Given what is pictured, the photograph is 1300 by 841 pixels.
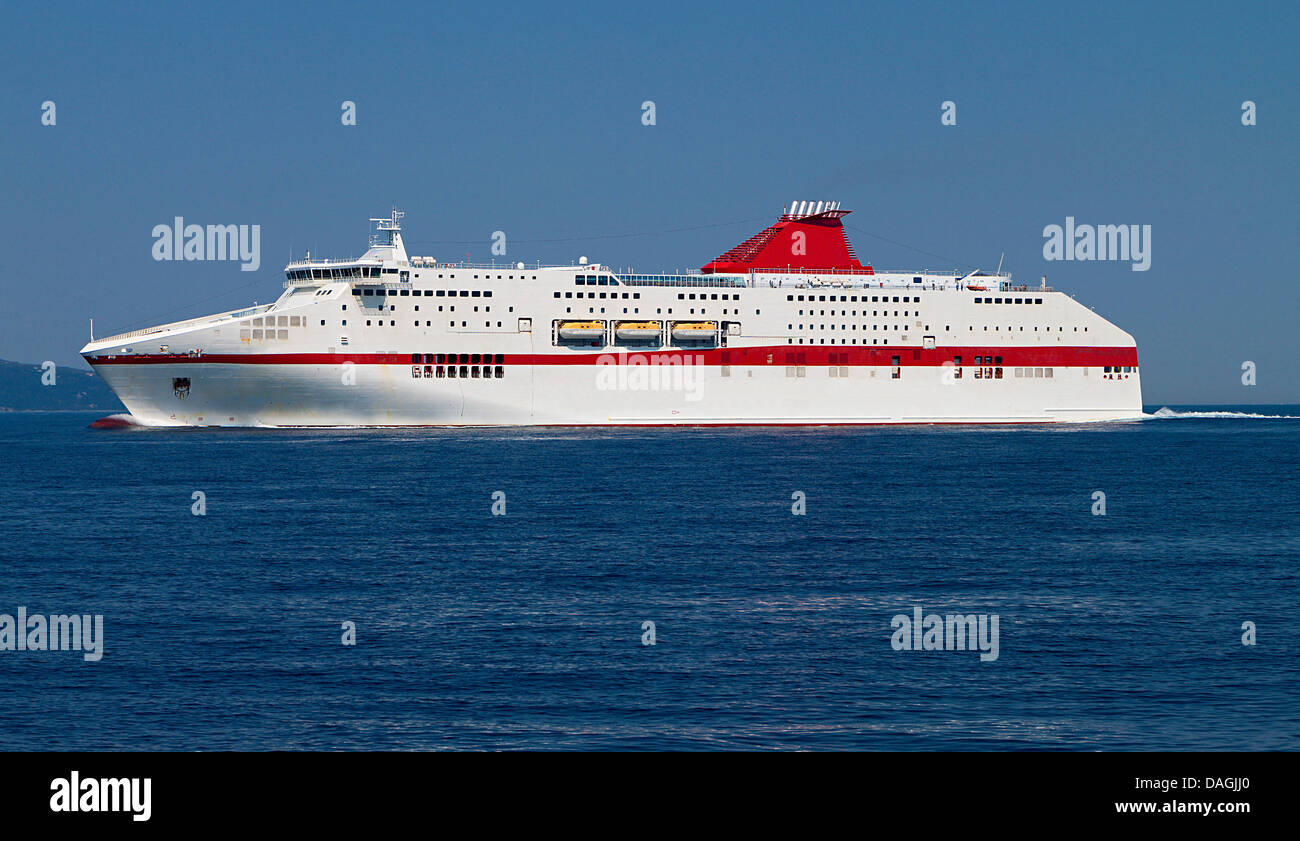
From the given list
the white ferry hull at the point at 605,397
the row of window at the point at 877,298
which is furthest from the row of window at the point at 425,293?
the row of window at the point at 877,298

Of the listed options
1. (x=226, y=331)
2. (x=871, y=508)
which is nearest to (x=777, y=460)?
(x=871, y=508)

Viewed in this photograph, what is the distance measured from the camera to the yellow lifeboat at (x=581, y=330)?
74.1 m

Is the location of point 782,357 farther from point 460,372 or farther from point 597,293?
point 460,372

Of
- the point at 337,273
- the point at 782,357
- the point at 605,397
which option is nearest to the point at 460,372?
the point at 605,397

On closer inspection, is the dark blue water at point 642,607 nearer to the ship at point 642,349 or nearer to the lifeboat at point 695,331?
the ship at point 642,349

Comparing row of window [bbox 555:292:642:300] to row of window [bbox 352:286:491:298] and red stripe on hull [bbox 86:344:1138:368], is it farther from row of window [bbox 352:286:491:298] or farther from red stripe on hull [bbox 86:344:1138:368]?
row of window [bbox 352:286:491:298]

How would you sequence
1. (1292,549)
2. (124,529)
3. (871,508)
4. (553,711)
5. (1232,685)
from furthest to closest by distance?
(871,508) → (124,529) → (1292,549) → (1232,685) → (553,711)

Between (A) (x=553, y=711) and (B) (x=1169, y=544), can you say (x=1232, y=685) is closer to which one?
(A) (x=553, y=711)

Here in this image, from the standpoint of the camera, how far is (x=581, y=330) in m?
74.4

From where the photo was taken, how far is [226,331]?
67.6m

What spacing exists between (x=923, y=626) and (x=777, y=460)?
34922 mm

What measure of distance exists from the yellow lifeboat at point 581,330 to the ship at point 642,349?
148mm

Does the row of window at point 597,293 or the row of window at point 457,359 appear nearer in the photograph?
the row of window at point 457,359
